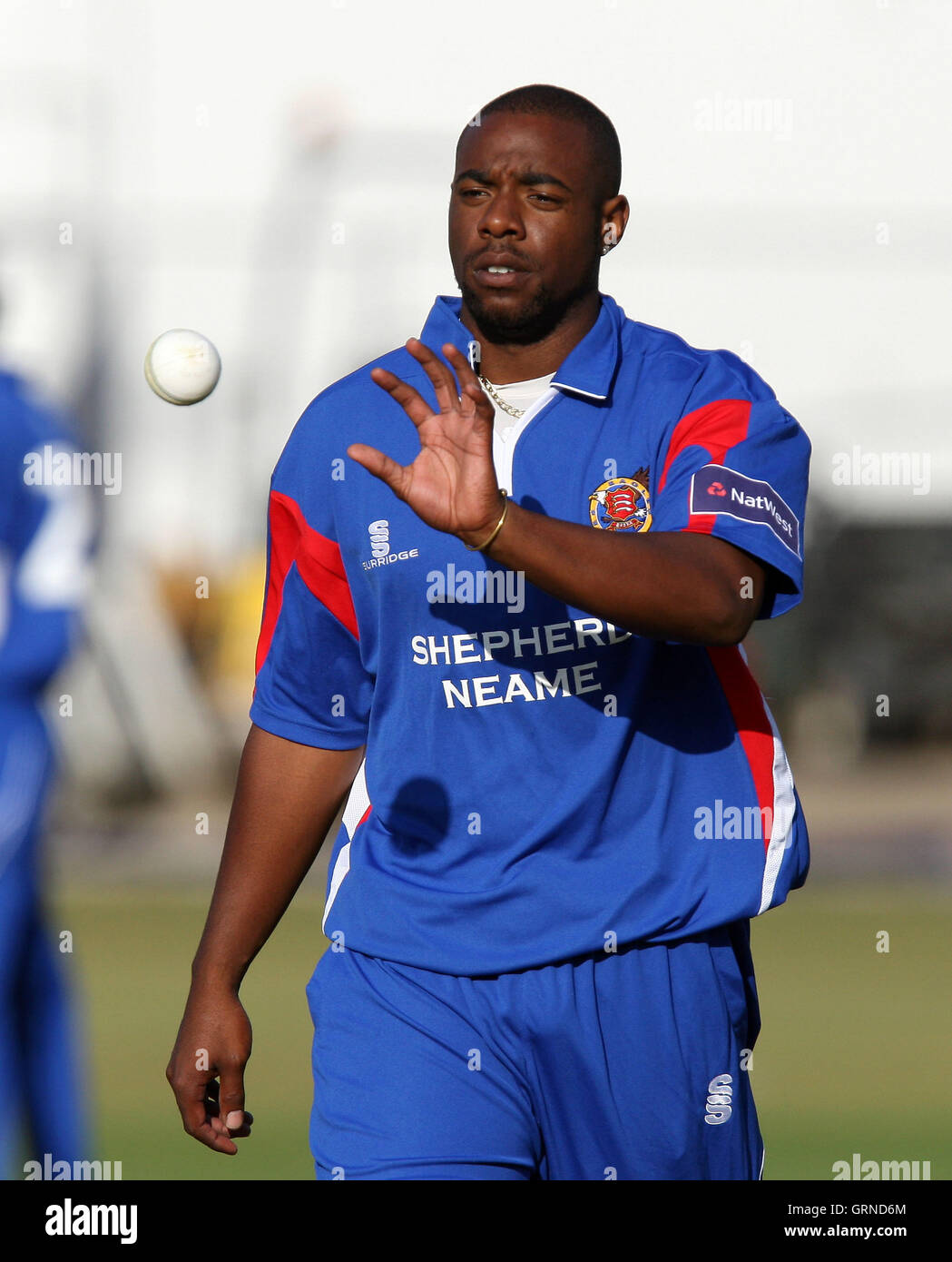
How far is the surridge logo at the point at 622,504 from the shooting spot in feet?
11.2

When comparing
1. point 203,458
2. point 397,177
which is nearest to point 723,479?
point 203,458

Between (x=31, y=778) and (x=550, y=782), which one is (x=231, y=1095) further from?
(x=31, y=778)

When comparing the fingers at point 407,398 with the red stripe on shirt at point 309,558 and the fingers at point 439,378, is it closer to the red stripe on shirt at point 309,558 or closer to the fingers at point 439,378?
the fingers at point 439,378

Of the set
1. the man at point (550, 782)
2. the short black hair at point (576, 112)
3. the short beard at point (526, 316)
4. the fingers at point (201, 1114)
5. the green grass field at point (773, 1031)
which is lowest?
the green grass field at point (773, 1031)

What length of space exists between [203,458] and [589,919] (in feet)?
60.5

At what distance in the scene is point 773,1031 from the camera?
927cm

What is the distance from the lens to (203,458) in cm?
2134

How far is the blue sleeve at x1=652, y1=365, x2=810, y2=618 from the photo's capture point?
3217 millimetres

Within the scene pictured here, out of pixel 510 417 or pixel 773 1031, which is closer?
pixel 510 417

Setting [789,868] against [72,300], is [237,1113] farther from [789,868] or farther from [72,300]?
[72,300]

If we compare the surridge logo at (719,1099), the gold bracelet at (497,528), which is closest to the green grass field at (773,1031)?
the surridge logo at (719,1099)

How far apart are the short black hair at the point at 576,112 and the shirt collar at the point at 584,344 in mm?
237

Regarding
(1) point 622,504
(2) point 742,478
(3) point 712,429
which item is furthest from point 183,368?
(2) point 742,478

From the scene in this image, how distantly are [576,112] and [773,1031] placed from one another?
654 centimetres
